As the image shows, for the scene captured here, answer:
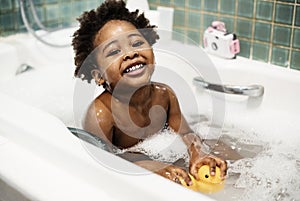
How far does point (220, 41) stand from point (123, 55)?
1.88 ft

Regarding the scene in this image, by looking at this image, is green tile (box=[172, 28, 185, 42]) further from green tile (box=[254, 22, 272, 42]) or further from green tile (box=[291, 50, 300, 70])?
green tile (box=[291, 50, 300, 70])

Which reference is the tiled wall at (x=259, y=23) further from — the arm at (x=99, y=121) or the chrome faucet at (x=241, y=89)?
the arm at (x=99, y=121)

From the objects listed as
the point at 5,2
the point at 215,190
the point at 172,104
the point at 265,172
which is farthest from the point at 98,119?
the point at 5,2

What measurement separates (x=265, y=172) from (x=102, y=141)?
421mm

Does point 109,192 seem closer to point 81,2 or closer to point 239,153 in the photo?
point 239,153

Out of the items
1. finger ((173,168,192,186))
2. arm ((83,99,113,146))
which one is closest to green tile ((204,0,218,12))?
arm ((83,99,113,146))

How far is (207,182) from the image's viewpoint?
1.12 metres

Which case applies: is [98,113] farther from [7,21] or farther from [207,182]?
[7,21]

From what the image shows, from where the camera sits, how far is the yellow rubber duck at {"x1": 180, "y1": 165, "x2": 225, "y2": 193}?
1110 mm

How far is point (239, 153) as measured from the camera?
4.47ft

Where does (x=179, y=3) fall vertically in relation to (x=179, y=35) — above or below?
above

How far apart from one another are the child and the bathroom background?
45 centimetres

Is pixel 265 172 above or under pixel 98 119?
under

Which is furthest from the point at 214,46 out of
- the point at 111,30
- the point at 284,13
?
the point at 111,30
